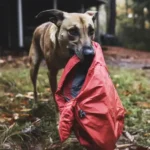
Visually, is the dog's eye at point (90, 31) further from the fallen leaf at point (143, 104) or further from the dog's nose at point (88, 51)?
the fallen leaf at point (143, 104)

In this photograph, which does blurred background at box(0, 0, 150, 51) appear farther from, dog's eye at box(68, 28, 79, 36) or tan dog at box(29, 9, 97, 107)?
dog's eye at box(68, 28, 79, 36)

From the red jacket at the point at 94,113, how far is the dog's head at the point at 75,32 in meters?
0.44

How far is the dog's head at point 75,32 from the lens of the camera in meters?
3.85

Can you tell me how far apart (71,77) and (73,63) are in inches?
5.6

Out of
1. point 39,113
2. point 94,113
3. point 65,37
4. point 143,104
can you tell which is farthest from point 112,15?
point 94,113

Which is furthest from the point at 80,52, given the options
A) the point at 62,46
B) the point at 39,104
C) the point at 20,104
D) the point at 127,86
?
the point at 127,86

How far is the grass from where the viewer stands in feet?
14.1

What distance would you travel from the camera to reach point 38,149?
13.9 feet

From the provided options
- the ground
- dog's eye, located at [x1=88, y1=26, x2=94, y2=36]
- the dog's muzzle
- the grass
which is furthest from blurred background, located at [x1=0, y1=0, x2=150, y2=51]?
the dog's muzzle

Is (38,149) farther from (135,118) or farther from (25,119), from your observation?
(135,118)

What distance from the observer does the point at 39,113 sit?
554cm

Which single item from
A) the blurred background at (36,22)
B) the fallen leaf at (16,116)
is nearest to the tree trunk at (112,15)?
the blurred background at (36,22)

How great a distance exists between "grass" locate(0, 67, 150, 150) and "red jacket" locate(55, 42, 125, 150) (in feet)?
3.29

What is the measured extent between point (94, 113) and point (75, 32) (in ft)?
4.01
